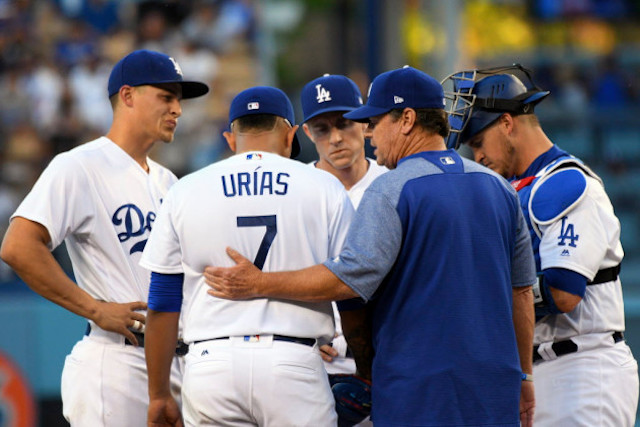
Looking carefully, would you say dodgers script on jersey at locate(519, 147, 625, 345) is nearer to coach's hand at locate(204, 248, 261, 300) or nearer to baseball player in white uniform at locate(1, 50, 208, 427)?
coach's hand at locate(204, 248, 261, 300)

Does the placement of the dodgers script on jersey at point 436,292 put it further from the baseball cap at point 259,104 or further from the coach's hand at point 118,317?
the coach's hand at point 118,317

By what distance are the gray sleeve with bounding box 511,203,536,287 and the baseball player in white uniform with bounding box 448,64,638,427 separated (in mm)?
242

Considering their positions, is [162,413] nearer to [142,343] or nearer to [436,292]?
[142,343]

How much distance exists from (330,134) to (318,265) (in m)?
1.49

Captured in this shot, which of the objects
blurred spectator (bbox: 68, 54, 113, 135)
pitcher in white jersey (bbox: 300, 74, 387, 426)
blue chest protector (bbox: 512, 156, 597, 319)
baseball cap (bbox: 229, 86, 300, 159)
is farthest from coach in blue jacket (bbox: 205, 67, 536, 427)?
blurred spectator (bbox: 68, 54, 113, 135)

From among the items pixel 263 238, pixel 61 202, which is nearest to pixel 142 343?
pixel 61 202

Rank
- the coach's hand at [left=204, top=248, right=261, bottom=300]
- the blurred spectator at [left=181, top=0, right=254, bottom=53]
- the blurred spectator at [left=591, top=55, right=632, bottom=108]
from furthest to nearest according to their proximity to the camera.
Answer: the blurred spectator at [left=181, top=0, right=254, bottom=53] < the blurred spectator at [left=591, top=55, right=632, bottom=108] < the coach's hand at [left=204, top=248, right=261, bottom=300]

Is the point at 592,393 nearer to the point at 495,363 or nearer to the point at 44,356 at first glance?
the point at 495,363

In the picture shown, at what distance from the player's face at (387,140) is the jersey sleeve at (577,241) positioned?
790 mm

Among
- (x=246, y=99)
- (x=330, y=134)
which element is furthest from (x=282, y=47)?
(x=246, y=99)

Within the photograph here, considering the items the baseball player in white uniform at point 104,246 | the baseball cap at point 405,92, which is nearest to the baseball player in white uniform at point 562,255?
the baseball cap at point 405,92

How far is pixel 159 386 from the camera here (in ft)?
11.3

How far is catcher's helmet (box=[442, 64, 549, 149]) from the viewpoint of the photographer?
3781mm

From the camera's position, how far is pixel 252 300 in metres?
3.16
